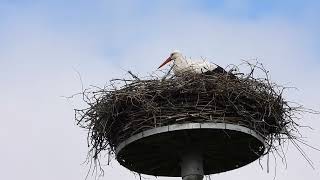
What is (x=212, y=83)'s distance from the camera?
9.34 meters

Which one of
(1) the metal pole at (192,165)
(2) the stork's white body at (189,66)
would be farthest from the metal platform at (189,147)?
(2) the stork's white body at (189,66)

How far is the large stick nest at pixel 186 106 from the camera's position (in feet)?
29.8

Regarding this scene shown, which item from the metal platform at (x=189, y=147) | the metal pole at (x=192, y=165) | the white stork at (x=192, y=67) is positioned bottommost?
the metal pole at (x=192, y=165)

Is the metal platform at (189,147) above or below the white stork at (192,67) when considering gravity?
below

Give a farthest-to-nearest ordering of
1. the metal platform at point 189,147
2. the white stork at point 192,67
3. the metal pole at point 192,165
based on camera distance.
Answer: the white stork at point 192,67, the metal pole at point 192,165, the metal platform at point 189,147

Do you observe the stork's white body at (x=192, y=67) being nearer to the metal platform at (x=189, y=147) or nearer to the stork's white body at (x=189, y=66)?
the stork's white body at (x=189, y=66)

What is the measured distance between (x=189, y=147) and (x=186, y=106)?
2.08ft

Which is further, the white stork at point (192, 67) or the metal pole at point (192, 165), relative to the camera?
the white stork at point (192, 67)

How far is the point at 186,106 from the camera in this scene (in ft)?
29.9

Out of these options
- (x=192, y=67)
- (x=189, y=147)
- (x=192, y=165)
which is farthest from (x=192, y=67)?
(x=192, y=165)

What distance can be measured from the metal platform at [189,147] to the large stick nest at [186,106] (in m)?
0.09

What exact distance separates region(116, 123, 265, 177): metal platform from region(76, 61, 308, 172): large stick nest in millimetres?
90

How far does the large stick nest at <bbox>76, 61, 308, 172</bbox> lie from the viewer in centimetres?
908

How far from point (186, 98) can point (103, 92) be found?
3.45 feet
